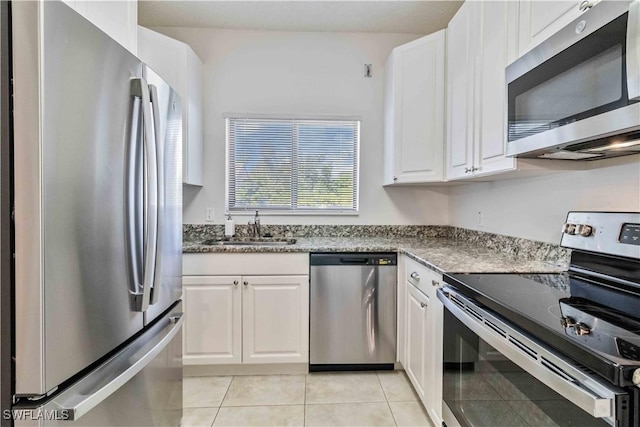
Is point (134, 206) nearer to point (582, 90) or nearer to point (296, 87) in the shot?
point (582, 90)

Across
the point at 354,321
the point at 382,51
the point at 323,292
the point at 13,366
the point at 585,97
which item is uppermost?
the point at 382,51

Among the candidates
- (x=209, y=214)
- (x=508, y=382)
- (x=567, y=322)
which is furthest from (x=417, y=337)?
(x=209, y=214)

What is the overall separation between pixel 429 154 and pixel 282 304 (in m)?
1.51

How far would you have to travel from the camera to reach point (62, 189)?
86cm

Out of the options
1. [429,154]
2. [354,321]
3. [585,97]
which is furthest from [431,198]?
[585,97]

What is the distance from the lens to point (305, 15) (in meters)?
2.53

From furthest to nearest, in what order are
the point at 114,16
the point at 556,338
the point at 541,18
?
the point at 114,16
the point at 541,18
the point at 556,338

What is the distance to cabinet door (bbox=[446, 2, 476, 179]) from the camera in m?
1.90

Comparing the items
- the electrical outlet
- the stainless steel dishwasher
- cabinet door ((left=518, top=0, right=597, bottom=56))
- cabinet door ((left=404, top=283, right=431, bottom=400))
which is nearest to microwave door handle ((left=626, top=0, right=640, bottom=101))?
cabinet door ((left=518, top=0, right=597, bottom=56))

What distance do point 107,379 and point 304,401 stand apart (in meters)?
1.29

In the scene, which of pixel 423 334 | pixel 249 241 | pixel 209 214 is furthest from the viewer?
pixel 209 214

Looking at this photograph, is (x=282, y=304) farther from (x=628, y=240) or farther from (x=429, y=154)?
(x=628, y=240)

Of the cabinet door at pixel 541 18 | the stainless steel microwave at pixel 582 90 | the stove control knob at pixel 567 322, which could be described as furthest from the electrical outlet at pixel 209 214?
the stove control knob at pixel 567 322

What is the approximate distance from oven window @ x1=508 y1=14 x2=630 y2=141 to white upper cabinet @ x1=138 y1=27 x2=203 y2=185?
206 cm
